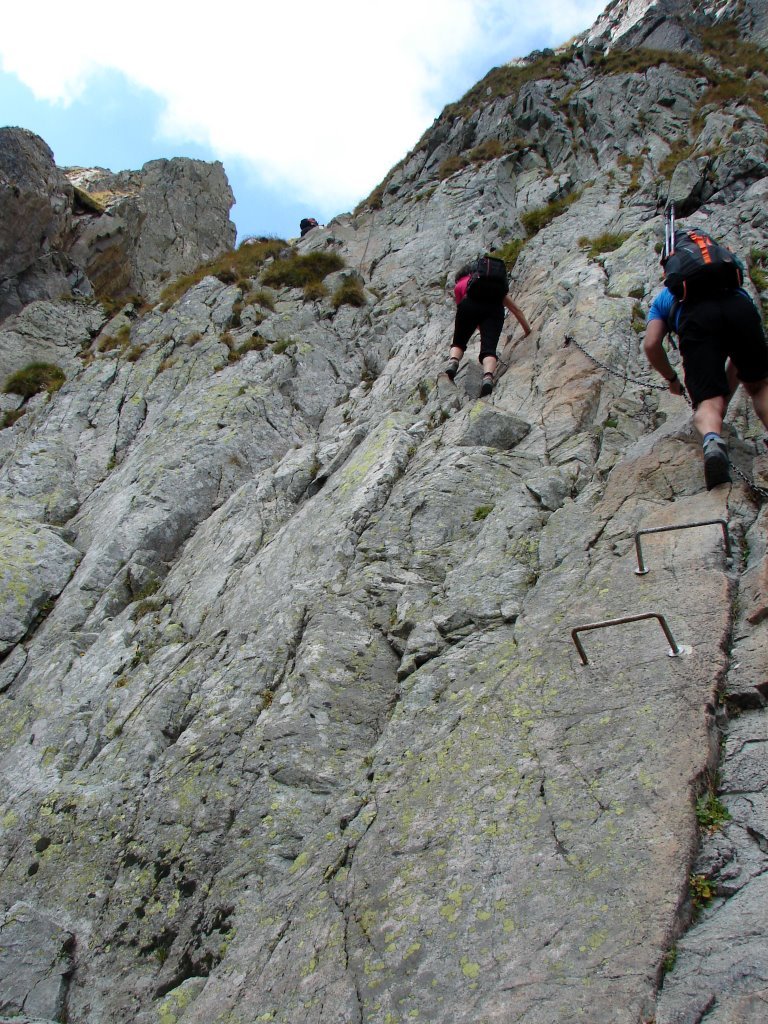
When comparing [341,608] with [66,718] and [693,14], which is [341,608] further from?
[693,14]

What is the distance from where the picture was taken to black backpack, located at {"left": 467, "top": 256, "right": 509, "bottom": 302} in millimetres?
13055

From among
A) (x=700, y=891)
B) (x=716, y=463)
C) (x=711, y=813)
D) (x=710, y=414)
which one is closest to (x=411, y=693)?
(x=711, y=813)

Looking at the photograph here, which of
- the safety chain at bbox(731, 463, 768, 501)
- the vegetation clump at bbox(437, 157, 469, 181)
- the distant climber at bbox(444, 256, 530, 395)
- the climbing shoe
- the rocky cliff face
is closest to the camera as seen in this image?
the rocky cliff face

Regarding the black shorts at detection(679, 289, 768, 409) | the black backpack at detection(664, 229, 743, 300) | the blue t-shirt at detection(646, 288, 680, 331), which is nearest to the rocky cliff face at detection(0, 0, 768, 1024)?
the black shorts at detection(679, 289, 768, 409)

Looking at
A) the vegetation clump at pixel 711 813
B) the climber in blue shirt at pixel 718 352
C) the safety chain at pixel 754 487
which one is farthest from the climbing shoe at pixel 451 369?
the vegetation clump at pixel 711 813

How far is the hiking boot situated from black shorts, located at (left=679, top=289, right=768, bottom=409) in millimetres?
708

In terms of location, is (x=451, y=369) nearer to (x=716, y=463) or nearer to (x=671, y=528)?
(x=716, y=463)

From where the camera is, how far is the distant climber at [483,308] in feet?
42.4

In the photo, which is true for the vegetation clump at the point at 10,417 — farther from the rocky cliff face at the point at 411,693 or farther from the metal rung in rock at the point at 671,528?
the metal rung in rock at the point at 671,528

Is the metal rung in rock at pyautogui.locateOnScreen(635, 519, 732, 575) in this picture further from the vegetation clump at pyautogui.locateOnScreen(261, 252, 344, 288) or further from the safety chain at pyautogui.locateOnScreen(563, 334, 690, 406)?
the vegetation clump at pyautogui.locateOnScreen(261, 252, 344, 288)

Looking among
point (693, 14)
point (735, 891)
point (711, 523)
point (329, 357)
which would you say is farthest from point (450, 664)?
point (693, 14)

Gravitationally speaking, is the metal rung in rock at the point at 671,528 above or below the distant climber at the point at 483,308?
below

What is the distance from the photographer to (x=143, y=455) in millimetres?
15430

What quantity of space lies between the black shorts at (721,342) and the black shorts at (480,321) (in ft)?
18.3
